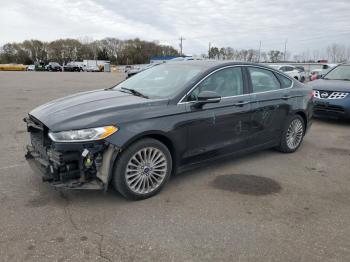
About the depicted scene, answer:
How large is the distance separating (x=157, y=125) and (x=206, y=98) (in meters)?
0.73

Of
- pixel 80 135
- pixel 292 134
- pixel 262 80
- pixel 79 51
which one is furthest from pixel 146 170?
pixel 79 51

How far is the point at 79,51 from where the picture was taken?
114 m

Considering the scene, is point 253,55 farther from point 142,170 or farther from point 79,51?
point 142,170

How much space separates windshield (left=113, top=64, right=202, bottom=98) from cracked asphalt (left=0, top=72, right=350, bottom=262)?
1246 millimetres

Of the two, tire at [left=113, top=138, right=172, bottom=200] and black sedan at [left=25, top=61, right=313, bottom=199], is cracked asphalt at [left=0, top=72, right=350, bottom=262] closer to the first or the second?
tire at [left=113, top=138, right=172, bottom=200]

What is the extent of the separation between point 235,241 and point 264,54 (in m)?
89.2

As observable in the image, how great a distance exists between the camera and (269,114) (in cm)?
521

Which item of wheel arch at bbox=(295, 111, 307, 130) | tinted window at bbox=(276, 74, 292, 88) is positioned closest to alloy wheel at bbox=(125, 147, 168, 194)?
tinted window at bbox=(276, 74, 292, 88)

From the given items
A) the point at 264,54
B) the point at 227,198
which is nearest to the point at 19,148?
the point at 227,198

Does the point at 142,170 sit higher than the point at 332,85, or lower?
lower

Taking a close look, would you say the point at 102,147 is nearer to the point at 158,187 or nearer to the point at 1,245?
the point at 158,187

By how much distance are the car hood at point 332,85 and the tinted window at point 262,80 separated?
3587 mm

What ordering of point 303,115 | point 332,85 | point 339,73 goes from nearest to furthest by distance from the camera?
1. point 303,115
2. point 332,85
3. point 339,73

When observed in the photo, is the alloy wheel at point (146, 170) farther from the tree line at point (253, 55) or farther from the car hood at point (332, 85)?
the tree line at point (253, 55)
